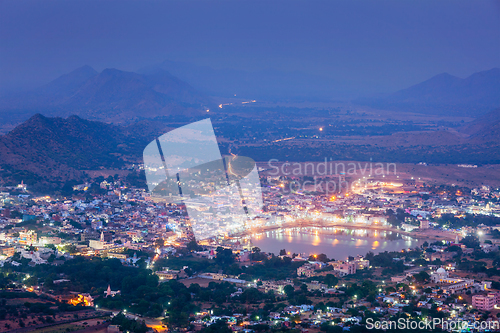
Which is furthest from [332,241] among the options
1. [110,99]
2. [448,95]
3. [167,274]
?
[448,95]

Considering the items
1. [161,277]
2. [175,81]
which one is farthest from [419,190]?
[175,81]

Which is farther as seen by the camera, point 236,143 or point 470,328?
point 236,143

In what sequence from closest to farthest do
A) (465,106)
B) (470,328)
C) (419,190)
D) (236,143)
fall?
(470,328) < (419,190) < (236,143) < (465,106)

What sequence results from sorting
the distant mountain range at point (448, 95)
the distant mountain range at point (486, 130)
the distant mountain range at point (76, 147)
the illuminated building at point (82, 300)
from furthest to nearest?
1. the distant mountain range at point (448, 95)
2. the distant mountain range at point (486, 130)
3. the distant mountain range at point (76, 147)
4. the illuminated building at point (82, 300)

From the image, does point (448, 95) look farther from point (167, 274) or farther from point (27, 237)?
point (167, 274)

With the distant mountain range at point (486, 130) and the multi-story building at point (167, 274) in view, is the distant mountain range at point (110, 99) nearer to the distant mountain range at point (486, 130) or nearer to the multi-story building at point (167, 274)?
the distant mountain range at point (486, 130)

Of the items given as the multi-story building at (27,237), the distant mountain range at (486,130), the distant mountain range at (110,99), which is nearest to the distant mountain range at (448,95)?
the distant mountain range at (486,130)

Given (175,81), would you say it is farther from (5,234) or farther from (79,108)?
(5,234)
